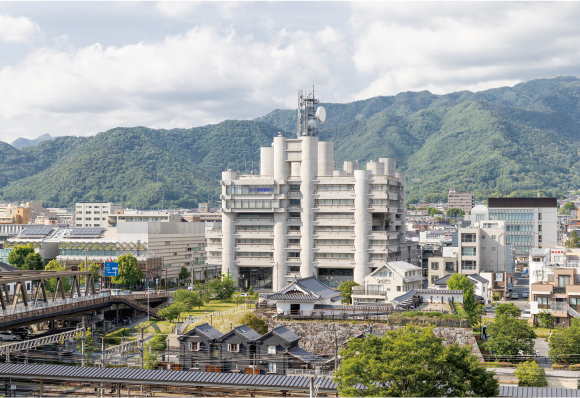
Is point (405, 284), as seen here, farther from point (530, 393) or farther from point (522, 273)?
point (522, 273)

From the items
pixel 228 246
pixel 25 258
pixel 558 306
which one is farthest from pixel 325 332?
pixel 25 258

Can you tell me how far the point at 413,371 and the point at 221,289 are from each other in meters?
66.4

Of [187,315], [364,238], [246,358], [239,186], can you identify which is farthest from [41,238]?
[246,358]

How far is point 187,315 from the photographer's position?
85.1 metres

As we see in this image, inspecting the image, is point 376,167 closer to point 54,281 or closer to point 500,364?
point 54,281

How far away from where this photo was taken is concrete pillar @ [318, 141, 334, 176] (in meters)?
114

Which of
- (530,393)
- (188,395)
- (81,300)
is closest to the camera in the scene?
(530,393)

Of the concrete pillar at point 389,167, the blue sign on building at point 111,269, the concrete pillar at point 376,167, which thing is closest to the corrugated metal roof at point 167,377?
the blue sign on building at point 111,269

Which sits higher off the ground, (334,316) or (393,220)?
(393,220)

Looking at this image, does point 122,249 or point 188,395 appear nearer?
point 188,395

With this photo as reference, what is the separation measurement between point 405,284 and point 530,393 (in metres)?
47.0

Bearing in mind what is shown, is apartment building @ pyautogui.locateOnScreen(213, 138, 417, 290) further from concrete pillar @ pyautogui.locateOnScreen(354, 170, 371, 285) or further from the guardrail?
the guardrail

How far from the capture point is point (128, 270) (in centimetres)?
10850

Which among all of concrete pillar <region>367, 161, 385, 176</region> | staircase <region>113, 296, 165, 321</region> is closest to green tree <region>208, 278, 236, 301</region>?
staircase <region>113, 296, 165, 321</region>
